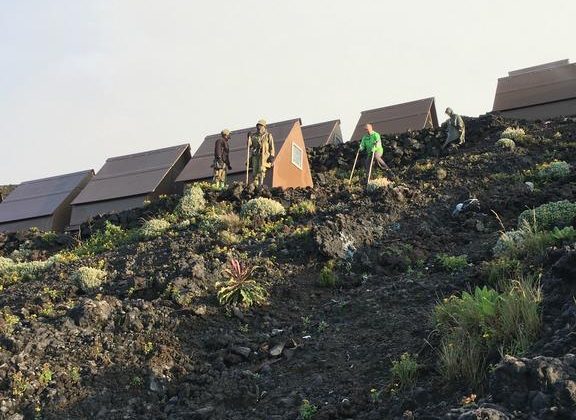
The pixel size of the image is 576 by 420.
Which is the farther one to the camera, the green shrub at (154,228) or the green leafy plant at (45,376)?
the green shrub at (154,228)

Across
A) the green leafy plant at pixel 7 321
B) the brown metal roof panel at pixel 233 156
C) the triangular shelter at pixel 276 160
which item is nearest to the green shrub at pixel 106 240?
the triangular shelter at pixel 276 160

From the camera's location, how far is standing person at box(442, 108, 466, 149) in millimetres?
21875

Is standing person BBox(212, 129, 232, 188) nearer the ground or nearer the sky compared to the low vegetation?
nearer the sky

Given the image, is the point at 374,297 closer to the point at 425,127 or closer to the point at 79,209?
the point at 79,209

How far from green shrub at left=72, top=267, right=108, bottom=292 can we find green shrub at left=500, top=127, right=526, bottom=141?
1400cm

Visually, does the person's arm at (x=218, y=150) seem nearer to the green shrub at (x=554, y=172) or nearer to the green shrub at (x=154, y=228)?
the green shrub at (x=154, y=228)

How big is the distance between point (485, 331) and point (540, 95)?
893 inches

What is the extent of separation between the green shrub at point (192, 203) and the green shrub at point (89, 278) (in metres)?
4.83

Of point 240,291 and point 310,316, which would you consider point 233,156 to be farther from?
point 310,316

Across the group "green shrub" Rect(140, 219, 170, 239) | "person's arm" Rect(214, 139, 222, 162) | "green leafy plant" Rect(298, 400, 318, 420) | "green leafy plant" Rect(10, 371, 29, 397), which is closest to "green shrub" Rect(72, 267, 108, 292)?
"green shrub" Rect(140, 219, 170, 239)

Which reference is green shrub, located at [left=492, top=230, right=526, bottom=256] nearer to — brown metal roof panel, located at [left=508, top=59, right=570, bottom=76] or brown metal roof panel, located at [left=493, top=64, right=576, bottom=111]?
brown metal roof panel, located at [left=493, top=64, right=576, bottom=111]

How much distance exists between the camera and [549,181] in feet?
45.5

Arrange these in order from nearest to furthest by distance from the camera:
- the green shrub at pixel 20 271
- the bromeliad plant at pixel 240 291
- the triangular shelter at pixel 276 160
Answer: the bromeliad plant at pixel 240 291 < the green shrub at pixel 20 271 < the triangular shelter at pixel 276 160

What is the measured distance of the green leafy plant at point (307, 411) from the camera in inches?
212
